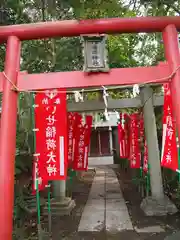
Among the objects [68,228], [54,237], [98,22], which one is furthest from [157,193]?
[98,22]

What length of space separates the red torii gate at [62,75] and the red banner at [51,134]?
0.65m

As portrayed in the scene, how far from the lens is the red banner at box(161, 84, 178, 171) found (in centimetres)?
433

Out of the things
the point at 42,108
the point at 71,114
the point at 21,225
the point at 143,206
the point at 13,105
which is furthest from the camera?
the point at 71,114

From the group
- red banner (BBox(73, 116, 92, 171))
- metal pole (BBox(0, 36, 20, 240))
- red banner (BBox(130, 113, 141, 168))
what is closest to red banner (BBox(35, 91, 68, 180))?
metal pole (BBox(0, 36, 20, 240))

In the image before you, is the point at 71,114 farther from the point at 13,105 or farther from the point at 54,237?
the point at 13,105

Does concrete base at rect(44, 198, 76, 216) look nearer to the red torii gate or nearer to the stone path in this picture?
the stone path

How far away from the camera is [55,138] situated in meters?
4.63

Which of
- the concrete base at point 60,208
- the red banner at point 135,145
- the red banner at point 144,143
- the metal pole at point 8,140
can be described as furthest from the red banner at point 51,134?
the red banner at point 135,145

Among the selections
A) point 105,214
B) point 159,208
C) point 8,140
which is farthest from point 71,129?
point 8,140

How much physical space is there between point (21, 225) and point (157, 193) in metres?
3.59

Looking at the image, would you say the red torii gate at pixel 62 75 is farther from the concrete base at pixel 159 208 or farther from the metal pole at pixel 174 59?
the concrete base at pixel 159 208

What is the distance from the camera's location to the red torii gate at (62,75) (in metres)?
3.56

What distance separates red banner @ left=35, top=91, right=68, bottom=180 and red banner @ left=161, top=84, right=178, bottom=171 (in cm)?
169

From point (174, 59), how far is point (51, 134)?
7.55 ft
